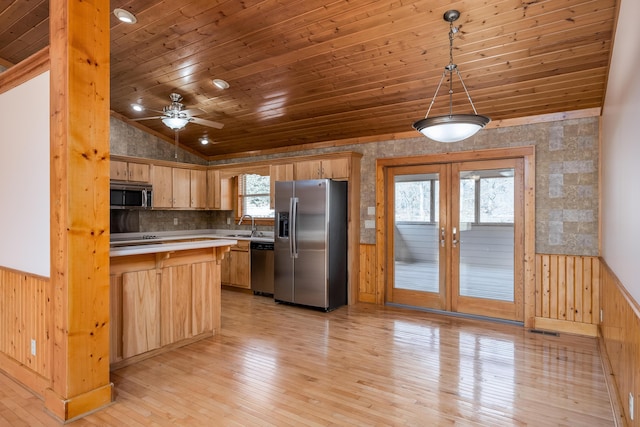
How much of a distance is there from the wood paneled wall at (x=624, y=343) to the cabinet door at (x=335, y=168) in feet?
10.7

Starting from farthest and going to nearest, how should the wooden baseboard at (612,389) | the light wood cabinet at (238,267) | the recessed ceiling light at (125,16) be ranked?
1. the light wood cabinet at (238,267)
2. the recessed ceiling light at (125,16)
3. the wooden baseboard at (612,389)

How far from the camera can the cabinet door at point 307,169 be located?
5613 millimetres

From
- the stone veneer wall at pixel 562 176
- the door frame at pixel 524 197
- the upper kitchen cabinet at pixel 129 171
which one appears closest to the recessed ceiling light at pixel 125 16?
the upper kitchen cabinet at pixel 129 171

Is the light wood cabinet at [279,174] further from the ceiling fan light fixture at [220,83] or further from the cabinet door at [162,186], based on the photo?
the cabinet door at [162,186]

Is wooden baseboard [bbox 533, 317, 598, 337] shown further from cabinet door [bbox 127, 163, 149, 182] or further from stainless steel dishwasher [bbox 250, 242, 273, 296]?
cabinet door [bbox 127, 163, 149, 182]

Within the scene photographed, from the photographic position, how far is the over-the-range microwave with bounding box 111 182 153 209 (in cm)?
571

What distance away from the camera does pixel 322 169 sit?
18.3 feet

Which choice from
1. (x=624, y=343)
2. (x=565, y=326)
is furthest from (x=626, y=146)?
(x=565, y=326)

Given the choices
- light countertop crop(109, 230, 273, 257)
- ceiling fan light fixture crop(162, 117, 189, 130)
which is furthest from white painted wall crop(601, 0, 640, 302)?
ceiling fan light fixture crop(162, 117, 189, 130)

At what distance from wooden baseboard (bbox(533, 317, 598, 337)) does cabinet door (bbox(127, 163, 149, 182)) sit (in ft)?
19.9

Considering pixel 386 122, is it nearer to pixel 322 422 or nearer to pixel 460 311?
pixel 460 311

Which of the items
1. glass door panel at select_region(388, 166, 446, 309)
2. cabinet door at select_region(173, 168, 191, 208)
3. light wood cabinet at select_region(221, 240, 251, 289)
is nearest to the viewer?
glass door panel at select_region(388, 166, 446, 309)

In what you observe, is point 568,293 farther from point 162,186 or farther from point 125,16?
point 162,186

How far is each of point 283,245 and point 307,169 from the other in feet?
4.04
